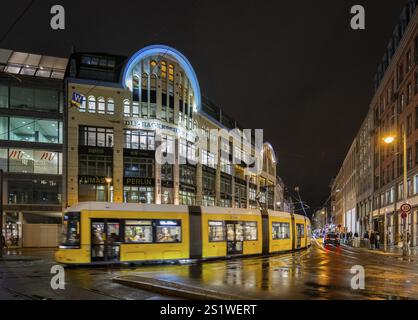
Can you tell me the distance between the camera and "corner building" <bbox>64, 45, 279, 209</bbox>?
46.1m

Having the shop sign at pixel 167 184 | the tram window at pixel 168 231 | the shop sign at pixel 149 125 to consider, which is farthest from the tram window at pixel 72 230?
the shop sign at pixel 167 184

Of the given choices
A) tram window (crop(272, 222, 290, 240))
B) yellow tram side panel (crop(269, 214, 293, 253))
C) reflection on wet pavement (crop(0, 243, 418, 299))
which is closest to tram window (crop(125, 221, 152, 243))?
reflection on wet pavement (crop(0, 243, 418, 299))

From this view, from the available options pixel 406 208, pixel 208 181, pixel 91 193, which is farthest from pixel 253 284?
pixel 208 181

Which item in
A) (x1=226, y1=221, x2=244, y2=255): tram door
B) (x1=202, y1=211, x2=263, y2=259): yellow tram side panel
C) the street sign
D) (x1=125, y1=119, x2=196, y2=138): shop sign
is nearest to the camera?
(x1=202, y1=211, x2=263, y2=259): yellow tram side panel

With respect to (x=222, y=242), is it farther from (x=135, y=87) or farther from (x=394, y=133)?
(x=394, y=133)

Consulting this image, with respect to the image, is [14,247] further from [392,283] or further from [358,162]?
[358,162]

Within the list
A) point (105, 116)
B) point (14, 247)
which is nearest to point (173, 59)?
point (105, 116)

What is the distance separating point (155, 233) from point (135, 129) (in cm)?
2659

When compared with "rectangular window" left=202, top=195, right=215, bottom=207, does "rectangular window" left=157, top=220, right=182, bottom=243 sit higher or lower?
lower

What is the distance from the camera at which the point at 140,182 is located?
157ft

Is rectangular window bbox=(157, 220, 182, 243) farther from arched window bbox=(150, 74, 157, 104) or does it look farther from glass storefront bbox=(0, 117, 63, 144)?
arched window bbox=(150, 74, 157, 104)

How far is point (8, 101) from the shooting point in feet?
146

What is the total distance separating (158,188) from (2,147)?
50.2 ft

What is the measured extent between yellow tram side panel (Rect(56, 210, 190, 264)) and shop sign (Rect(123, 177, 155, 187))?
78.3 feet
